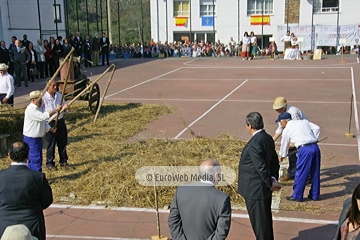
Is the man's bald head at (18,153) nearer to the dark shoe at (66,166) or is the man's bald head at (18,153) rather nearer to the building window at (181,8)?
the dark shoe at (66,166)

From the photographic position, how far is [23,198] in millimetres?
4508

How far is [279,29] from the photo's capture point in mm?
38469

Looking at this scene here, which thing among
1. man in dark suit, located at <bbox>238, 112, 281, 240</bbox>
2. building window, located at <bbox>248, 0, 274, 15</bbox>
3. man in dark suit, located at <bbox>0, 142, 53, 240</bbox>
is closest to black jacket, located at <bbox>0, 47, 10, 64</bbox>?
man in dark suit, located at <bbox>0, 142, 53, 240</bbox>

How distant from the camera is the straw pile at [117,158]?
7395 mm

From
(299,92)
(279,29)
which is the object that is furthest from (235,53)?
(299,92)

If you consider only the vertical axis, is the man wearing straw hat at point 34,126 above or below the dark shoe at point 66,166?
above

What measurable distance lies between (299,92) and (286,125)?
11.3 m

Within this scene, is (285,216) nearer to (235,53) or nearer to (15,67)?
(15,67)

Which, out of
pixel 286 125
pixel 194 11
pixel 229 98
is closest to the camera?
pixel 286 125

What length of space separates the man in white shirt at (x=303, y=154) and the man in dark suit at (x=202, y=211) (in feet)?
10.7

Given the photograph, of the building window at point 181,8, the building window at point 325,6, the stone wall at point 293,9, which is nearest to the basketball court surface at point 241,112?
the building window at point 325,6

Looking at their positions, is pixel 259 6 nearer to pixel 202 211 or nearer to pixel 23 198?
pixel 23 198

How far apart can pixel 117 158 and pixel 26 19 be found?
23899 mm

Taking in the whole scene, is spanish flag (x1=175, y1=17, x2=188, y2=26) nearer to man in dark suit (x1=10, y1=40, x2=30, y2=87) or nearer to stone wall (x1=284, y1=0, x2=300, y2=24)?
stone wall (x1=284, y1=0, x2=300, y2=24)
